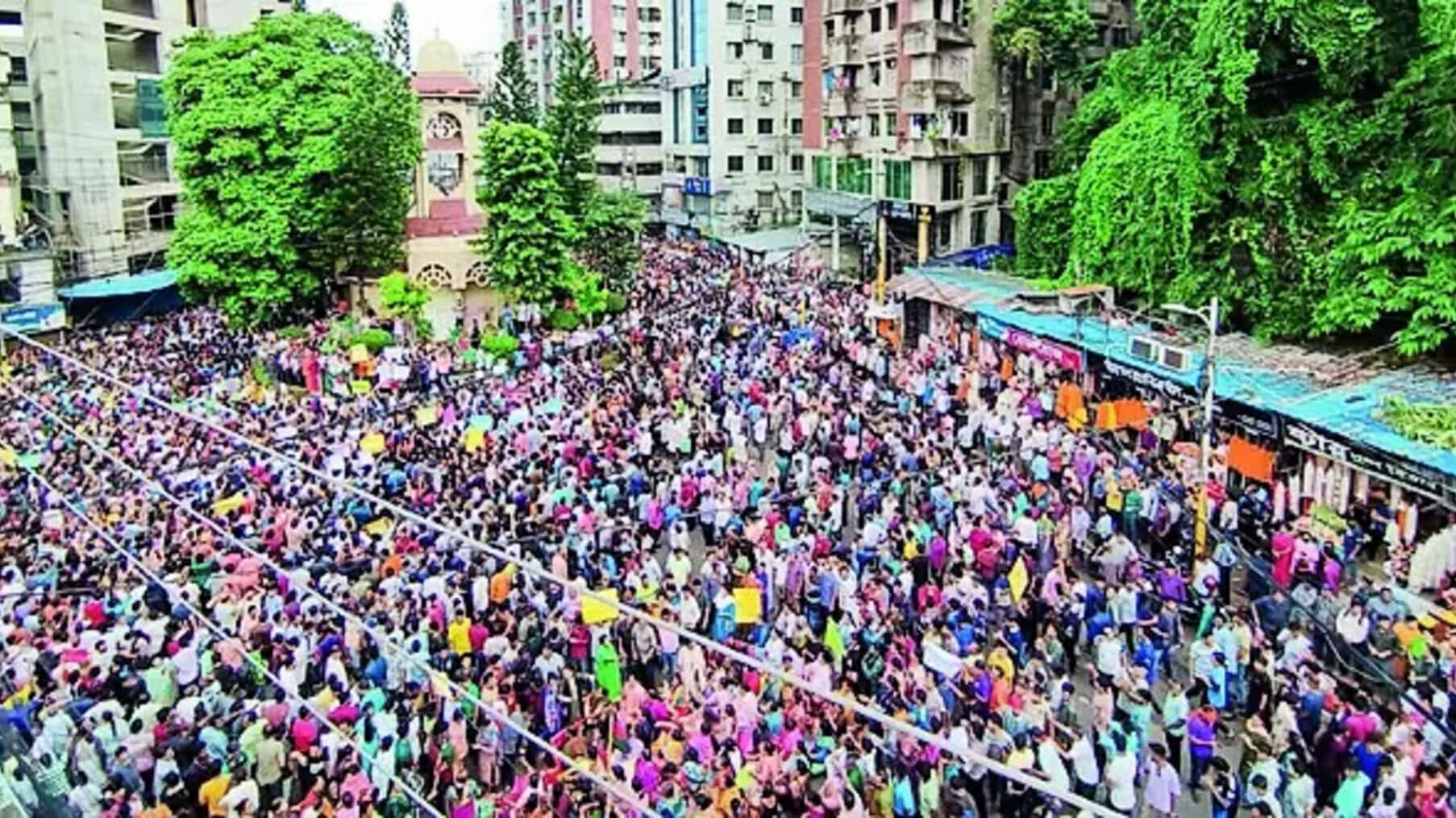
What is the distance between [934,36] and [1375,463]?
78.3 feet

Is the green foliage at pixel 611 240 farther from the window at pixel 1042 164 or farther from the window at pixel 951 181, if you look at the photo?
the window at pixel 1042 164

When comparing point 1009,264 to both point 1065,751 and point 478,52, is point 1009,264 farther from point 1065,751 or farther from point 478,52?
point 478,52

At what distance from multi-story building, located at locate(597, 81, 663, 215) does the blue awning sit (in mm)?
28652

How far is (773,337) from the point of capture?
2788 cm

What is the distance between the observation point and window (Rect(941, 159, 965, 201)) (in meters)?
37.9

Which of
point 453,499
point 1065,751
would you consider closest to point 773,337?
point 453,499

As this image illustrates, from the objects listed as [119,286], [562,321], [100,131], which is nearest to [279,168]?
[562,321]

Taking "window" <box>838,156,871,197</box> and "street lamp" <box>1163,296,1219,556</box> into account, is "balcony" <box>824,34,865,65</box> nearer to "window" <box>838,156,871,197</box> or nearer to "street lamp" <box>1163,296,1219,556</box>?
"window" <box>838,156,871,197</box>

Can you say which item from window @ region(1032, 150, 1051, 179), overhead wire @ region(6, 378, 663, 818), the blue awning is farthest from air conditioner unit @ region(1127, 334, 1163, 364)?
the blue awning

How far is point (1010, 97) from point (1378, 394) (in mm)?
22745

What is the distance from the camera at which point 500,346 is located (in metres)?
29.0

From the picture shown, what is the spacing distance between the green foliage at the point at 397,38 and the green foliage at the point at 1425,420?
34.0 meters

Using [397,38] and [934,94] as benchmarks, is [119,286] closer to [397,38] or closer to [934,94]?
[397,38]

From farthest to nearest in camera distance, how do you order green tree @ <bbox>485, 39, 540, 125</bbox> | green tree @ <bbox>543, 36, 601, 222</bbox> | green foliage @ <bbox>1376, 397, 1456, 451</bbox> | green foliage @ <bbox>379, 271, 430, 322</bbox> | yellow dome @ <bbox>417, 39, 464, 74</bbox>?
green tree @ <bbox>485, 39, 540, 125</bbox> < green tree @ <bbox>543, 36, 601, 222</bbox> < yellow dome @ <bbox>417, 39, 464, 74</bbox> < green foliage @ <bbox>379, 271, 430, 322</bbox> < green foliage @ <bbox>1376, 397, 1456, 451</bbox>
